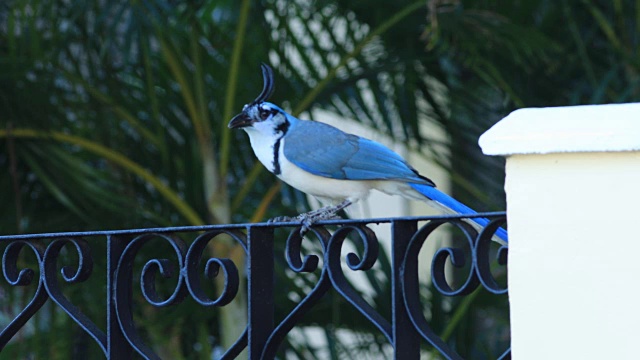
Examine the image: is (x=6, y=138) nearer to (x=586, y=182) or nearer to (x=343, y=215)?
(x=343, y=215)

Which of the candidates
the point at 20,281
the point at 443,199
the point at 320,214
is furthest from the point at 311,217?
the point at 20,281

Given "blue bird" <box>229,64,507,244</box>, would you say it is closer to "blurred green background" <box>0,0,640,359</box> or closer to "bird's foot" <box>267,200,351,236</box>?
"bird's foot" <box>267,200,351,236</box>

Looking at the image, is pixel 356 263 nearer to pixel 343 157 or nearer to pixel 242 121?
pixel 343 157

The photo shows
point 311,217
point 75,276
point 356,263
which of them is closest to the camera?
point 356,263

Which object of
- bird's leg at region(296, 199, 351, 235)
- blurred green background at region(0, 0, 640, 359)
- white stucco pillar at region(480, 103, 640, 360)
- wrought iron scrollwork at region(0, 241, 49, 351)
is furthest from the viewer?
blurred green background at region(0, 0, 640, 359)

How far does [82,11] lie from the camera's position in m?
4.53

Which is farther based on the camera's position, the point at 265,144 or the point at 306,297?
the point at 265,144

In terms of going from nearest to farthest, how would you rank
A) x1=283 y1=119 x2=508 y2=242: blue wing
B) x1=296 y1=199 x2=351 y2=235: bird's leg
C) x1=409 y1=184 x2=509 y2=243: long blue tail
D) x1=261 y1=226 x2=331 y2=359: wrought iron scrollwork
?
x1=261 y1=226 x2=331 y2=359: wrought iron scrollwork < x1=296 y1=199 x2=351 y2=235: bird's leg < x1=409 y1=184 x2=509 y2=243: long blue tail < x1=283 y1=119 x2=508 y2=242: blue wing

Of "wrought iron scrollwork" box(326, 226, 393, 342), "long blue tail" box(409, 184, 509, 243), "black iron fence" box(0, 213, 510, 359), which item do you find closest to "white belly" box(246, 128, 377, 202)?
"long blue tail" box(409, 184, 509, 243)

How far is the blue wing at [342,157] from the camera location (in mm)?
2949

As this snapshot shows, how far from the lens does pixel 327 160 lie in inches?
119

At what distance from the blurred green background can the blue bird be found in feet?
4.21

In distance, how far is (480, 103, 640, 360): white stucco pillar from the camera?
5.48 feet

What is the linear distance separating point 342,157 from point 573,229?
1.36 meters
